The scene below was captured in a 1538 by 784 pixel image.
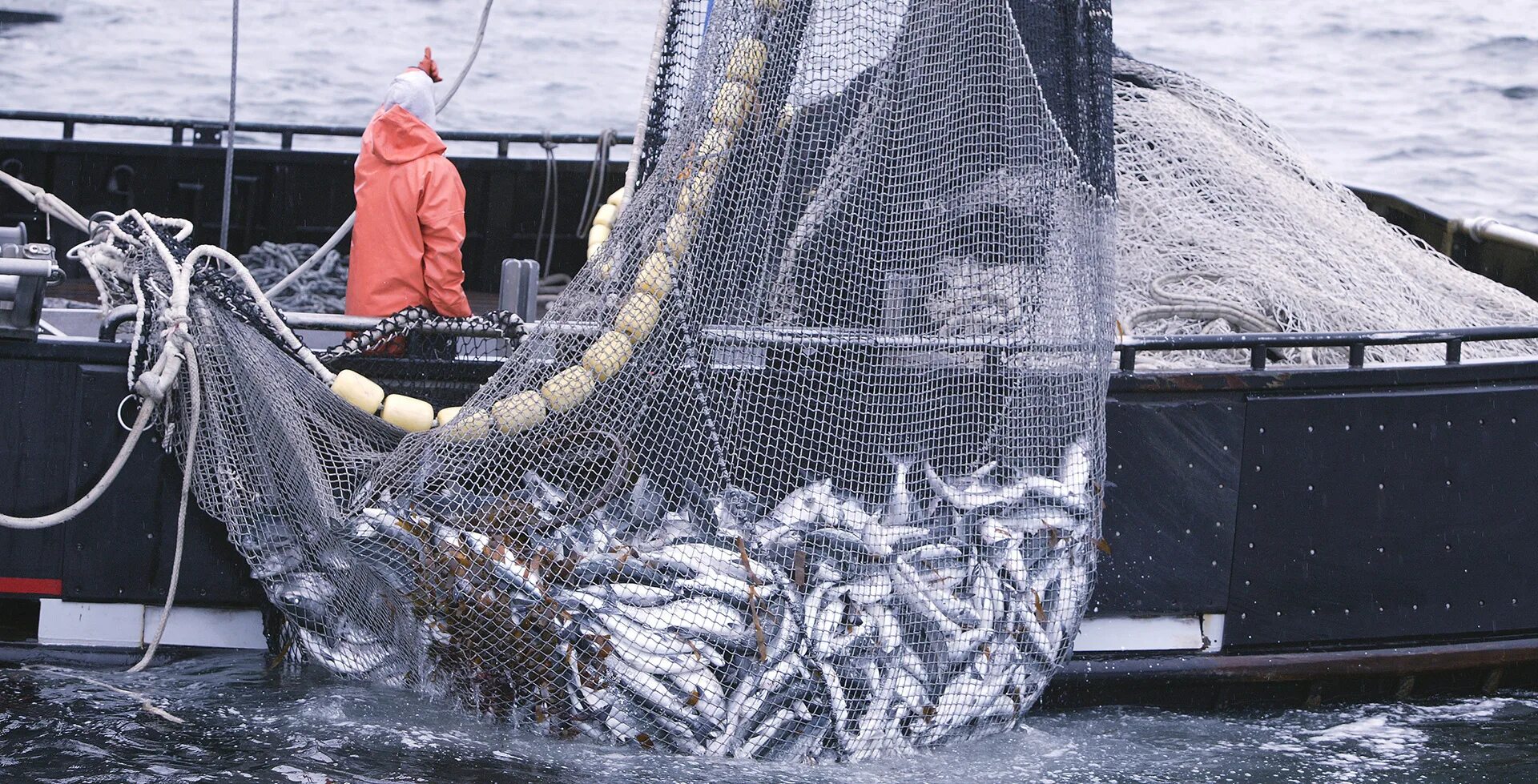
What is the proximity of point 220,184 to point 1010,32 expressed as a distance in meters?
5.65

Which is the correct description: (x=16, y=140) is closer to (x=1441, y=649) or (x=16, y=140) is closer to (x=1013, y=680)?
(x=1013, y=680)

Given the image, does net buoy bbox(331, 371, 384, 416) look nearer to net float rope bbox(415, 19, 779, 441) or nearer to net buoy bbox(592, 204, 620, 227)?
net float rope bbox(415, 19, 779, 441)

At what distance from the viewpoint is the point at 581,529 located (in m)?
4.95

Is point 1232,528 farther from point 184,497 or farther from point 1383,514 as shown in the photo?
point 184,497

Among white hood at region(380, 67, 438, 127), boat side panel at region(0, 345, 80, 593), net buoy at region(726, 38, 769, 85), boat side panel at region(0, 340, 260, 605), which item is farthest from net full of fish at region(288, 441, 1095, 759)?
white hood at region(380, 67, 438, 127)

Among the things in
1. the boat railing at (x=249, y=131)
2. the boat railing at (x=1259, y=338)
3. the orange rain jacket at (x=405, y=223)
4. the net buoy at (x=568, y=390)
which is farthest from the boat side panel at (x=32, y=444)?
the boat railing at (x=249, y=131)

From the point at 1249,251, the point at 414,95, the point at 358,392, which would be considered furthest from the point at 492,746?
the point at 1249,251

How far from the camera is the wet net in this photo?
4879mm

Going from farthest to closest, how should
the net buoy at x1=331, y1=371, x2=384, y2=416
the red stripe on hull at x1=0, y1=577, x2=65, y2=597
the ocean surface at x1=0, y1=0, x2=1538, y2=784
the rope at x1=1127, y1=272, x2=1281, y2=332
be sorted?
the rope at x1=1127, y1=272, x2=1281, y2=332
the red stripe on hull at x1=0, y1=577, x2=65, y2=597
the net buoy at x1=331, y1=371, x2=384, y2=416
the ocean surface at x1=0, y1=0, x2=1538, y2=784

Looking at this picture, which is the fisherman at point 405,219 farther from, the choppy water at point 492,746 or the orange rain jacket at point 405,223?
the choppy water at point 492,746

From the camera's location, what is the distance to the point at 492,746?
507 cm

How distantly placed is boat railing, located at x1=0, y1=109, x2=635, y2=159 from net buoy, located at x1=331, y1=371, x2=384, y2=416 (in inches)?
134

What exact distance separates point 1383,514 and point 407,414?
3735 millimetres

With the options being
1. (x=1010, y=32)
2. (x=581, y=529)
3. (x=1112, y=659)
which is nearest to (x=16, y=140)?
(x=581, y=529)
